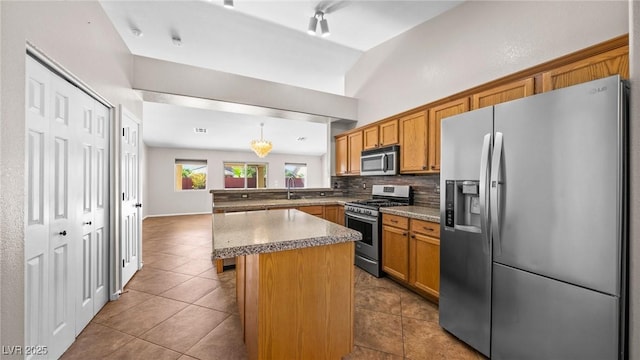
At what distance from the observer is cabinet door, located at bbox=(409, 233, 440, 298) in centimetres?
229

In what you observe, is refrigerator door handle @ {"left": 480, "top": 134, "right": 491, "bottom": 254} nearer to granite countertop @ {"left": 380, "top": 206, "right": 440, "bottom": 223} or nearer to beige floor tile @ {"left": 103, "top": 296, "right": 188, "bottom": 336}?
granite countertop @ {"left": 380, "top": 206, "right": 440, "bottom": 223}

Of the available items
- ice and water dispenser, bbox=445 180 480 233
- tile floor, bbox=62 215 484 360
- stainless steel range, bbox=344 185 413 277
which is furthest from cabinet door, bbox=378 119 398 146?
tile floor, bbox=62 215 484 360

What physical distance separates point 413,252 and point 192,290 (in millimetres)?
2518

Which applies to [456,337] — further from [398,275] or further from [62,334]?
[62,334]

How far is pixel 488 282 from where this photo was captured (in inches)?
64.3

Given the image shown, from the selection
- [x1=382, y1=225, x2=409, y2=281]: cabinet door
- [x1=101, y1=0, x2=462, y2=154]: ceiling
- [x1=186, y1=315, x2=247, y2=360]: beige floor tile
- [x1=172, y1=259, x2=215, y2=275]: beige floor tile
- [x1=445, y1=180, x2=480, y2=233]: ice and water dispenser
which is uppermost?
[x1=101, y1=0, x2=462, y2=154]: ceiling

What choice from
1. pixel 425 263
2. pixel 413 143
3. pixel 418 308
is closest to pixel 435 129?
pixel 413 143

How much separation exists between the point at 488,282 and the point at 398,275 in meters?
1.21

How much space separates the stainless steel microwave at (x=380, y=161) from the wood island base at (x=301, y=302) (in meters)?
2.02

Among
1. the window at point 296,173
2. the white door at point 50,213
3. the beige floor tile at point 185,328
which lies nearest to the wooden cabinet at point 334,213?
the beige floor tile at point 185,328

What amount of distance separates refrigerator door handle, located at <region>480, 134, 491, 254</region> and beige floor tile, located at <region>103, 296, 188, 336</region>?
107 inches

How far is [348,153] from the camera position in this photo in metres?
4.34

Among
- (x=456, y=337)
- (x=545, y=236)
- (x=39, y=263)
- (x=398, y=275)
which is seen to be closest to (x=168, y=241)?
(x=39, y=263)

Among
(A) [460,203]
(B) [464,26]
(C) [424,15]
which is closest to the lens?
(A) [460,203]
